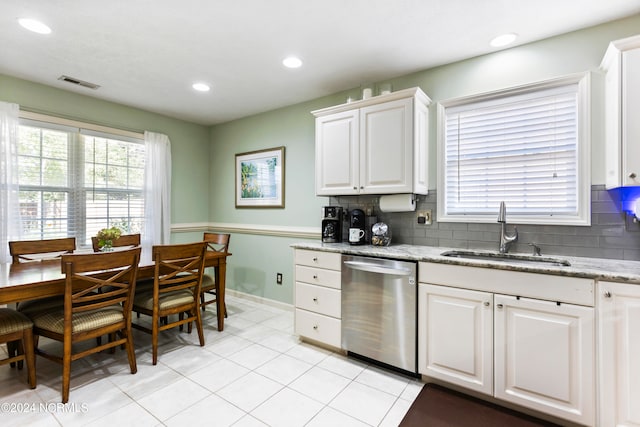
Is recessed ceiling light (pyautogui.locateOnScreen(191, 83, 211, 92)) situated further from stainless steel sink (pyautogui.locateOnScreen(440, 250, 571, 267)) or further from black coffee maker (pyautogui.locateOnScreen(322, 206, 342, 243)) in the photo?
stainless steel sink (pyautogui.locateOnScreen(440, 250, 571, 267))

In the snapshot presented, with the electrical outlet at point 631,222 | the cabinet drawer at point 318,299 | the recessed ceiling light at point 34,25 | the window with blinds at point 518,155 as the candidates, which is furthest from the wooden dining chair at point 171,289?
the electrical outlet at point 631,222

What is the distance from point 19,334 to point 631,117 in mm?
3963

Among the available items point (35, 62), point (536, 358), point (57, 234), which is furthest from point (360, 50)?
point (57, 234)

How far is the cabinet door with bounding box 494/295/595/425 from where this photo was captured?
5.32 ft

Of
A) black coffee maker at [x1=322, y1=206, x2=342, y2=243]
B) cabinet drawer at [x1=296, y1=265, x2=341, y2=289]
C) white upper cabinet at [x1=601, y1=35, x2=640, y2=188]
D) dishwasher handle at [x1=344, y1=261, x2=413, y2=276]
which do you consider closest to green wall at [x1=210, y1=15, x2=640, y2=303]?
white upper cabinet at [x1=601, y1=35, x2=640, y2=188]

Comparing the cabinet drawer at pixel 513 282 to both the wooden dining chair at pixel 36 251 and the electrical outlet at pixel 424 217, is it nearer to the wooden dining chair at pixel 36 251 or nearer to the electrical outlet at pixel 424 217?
the electrical outlet at pixel 424 217

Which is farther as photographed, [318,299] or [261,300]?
[261,300]

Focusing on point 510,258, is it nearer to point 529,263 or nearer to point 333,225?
point 529,263

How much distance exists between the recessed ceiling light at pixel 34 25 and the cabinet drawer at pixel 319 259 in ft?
8.12

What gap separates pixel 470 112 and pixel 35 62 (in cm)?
371

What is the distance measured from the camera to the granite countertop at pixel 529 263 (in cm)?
158

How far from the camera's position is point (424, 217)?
269 cm

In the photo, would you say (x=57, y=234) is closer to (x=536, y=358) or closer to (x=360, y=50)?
(x=360, y=50)

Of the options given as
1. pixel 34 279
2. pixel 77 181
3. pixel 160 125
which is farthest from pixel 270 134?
pixel 34 279
